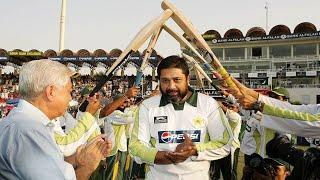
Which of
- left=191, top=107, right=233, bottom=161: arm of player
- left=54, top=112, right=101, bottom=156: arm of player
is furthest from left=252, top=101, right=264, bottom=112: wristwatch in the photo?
left=54, top=112, right=101, bottom=156: arm of player

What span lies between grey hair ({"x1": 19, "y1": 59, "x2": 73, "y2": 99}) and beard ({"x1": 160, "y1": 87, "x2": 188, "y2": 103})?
1467 millimetres

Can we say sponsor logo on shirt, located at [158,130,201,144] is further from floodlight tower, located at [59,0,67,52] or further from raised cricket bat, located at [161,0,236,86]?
floodlight tower, located at [59,0,67,52]

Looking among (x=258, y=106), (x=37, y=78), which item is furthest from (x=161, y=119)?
(x=37, y=78)

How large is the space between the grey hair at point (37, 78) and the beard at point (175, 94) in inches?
57.8

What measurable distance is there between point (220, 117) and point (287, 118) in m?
0.62

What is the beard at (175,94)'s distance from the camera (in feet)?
12.1

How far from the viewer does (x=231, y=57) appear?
62.8m

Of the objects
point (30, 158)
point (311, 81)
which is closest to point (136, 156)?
point (30, 158)

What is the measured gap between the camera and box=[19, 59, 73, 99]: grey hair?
7.51 ft

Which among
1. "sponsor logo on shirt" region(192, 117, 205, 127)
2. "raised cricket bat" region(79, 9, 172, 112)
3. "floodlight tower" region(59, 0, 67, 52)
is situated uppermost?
"floodlight tower" region(59, 0, 67, 52)

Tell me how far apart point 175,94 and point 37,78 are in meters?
1.62

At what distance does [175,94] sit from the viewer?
3.69m

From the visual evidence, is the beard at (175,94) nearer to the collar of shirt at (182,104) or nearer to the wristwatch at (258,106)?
the collar of shirt at (182,104)

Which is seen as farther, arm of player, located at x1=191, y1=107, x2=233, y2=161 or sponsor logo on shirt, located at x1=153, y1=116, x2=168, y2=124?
sponsor logo on shirt, located at x1=153, y1=116, x2=168, y2=124
